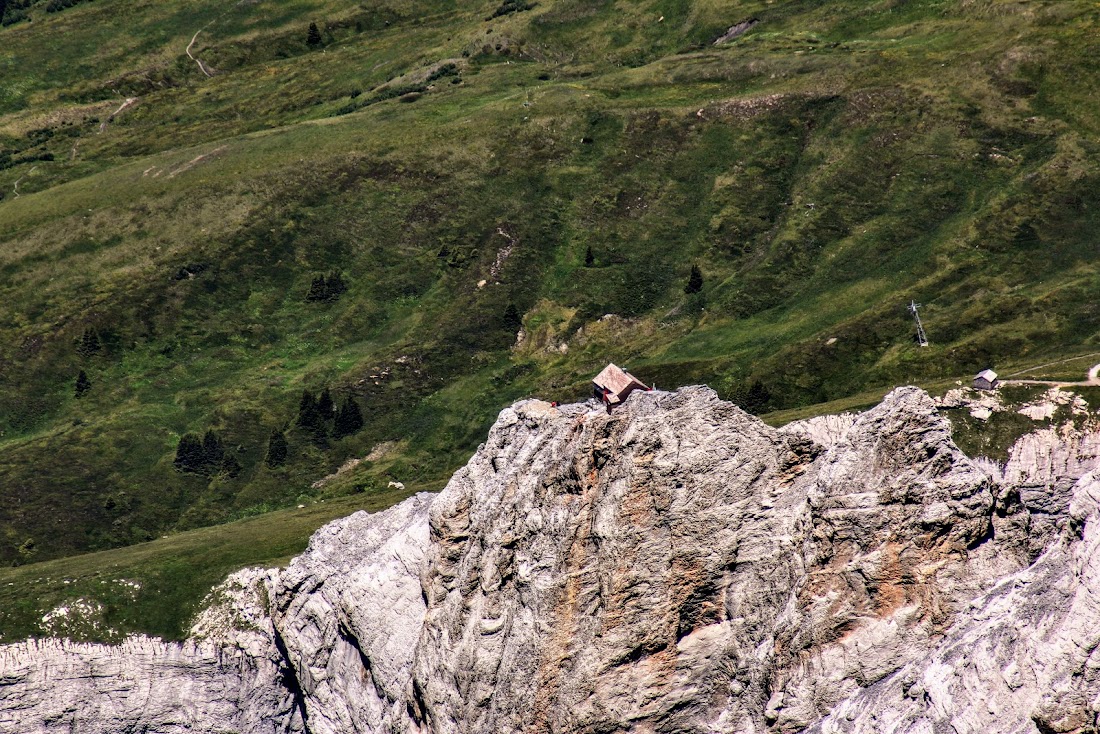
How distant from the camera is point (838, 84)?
647ft

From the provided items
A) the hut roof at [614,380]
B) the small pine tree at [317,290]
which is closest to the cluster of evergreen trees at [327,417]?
the small pine tree at [317,290]

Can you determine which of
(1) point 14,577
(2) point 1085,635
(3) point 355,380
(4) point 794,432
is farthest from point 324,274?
(2) point 1085,635

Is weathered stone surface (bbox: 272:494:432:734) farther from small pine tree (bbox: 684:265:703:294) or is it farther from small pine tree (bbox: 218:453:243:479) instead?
small pine tree (bbox: 684:265:703:294)

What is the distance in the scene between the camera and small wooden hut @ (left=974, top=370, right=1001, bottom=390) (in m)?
101

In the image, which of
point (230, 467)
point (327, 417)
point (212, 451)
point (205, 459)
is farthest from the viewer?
point (327, 417)

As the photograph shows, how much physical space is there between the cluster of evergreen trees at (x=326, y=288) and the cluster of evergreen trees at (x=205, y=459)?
3554cm

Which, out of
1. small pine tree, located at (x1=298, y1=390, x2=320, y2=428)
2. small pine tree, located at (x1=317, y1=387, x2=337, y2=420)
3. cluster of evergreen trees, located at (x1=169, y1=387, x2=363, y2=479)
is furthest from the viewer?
small pine tree, located at (x1=317, y1=387, x2=337, y2=420)

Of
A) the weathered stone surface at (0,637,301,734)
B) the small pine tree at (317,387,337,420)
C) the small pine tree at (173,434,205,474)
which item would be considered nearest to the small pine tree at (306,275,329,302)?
the small pine tree at (317,387,337,420)

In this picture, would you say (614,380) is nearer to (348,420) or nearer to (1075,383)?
(1075,383)

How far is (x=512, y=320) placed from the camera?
168 meters

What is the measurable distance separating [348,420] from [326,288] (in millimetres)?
33877

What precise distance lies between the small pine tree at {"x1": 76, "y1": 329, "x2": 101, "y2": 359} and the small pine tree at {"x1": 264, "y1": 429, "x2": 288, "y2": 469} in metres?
36.9

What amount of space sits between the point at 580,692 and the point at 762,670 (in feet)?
29.3

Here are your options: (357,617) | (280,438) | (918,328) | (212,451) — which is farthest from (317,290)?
(357,617)
